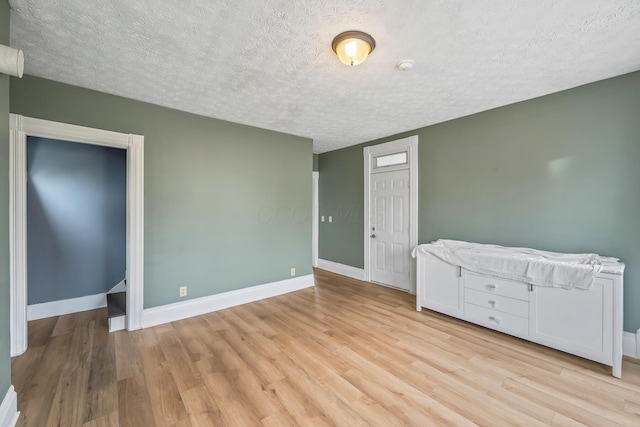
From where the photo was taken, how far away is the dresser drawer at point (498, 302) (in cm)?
254

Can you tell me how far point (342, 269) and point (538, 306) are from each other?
3193mm

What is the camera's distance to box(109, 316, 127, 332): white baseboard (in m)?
2.79

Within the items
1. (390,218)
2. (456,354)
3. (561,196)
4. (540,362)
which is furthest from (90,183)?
(561,196)

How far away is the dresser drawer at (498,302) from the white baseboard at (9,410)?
147 inches

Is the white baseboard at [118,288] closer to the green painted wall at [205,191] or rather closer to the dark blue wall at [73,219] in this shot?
the dark blue wall at [73,219]

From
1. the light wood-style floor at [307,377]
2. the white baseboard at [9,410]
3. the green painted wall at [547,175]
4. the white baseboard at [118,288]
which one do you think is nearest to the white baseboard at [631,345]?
the green painted wall at [547,175]

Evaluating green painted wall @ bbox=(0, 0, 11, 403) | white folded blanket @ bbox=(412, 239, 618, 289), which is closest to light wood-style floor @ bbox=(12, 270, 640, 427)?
green painted wall @ bbox=(0, 0, 11, 403)

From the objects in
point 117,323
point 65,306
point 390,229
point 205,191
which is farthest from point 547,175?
point 65,306

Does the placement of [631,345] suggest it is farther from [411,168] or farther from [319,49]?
[319,49]

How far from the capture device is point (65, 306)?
324cm

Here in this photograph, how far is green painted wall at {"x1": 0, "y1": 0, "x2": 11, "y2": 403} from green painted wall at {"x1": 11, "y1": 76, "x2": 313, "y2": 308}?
1152 millimetres

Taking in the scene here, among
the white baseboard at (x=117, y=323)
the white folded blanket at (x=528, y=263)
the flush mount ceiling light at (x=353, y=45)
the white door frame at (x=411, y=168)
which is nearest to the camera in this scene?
the flush mount ceiling light at (x=353, y=45)

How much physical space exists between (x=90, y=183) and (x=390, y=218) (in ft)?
14.4

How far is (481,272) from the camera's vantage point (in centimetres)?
278
